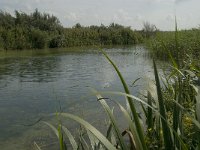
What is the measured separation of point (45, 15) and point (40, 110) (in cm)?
3647

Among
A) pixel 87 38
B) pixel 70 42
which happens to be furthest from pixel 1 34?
pixel 87 38

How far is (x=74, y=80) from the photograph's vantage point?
10656mm

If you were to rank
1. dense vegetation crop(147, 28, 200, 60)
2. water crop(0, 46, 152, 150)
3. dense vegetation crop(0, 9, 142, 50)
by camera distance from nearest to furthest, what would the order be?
dense vegetation crop(147, 28, 200, 60)
water crop(0, 46, 152, 150)
dense vegetation crop(0, 9, 142, 50)

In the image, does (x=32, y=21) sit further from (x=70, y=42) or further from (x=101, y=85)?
(x=101, y=85)

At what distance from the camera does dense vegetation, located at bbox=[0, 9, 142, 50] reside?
30.4 meters

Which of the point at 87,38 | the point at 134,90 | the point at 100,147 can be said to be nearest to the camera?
the point at 100,147

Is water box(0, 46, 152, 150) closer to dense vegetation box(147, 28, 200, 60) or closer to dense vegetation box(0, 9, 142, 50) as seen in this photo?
dense vegetation box(147, 28, 200, 60)

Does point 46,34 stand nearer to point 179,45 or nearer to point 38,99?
point 38,99

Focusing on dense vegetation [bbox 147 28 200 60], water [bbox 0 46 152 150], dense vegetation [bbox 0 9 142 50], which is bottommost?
water [bbox 0 46 152 150]

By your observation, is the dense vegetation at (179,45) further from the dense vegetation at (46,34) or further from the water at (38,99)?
the dense vegetation at (46,34)

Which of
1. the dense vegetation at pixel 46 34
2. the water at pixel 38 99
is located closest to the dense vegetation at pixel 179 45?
the water at pixel 38 99

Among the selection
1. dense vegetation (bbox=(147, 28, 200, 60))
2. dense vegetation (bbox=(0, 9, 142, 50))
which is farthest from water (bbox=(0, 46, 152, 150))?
dense vegetation (bbox=(0, 9, 142, 50))

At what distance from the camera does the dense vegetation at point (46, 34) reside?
30.4m

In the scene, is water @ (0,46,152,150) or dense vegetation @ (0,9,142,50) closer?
water @ (0,46,152,150)
